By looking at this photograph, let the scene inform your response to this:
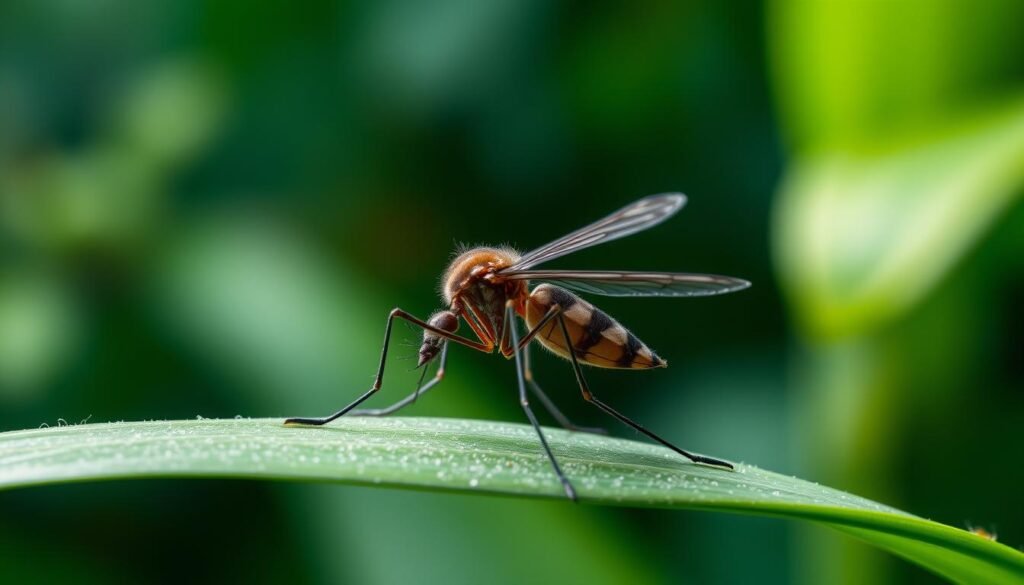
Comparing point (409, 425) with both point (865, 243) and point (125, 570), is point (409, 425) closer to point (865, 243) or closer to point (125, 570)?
point (865, 243)

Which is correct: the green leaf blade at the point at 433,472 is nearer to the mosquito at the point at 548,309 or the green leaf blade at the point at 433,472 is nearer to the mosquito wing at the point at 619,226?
the mosquito at the point at 548,309

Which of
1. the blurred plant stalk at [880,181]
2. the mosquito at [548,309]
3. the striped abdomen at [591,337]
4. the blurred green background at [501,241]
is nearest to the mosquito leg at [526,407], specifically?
the mosquito at [548,309]

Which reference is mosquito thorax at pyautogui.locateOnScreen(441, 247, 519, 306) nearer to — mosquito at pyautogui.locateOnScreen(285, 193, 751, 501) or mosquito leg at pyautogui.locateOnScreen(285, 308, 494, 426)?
mosquito at pyautogui.locateOnScreen(285, 193, 751, 501)

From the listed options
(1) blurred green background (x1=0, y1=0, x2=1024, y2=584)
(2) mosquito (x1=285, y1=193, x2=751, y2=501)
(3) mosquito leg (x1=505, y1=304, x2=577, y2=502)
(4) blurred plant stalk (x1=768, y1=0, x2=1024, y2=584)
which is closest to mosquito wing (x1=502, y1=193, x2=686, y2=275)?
(2) mosquito (x1=285, y1=193, x2=751, y2=501)

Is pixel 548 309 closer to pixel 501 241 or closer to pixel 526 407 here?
pixel 526 407

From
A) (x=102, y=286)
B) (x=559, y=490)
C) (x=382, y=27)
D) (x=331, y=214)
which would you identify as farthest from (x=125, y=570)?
(x=559, y=490)

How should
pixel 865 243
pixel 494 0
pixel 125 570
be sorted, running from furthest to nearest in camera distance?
pixel 494 0, pixel 125 570, pixel 865 243

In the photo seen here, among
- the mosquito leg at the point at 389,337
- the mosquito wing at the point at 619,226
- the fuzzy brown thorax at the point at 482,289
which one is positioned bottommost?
the mosquito leg at the point at 389,337
